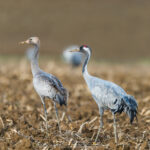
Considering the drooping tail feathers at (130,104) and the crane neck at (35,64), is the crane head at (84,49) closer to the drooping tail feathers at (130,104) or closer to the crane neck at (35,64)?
the crane neck at (35,64)

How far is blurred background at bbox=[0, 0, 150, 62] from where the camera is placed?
35.6 meters

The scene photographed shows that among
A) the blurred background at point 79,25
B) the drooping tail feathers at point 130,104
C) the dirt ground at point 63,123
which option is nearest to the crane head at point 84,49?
the drooping tail feathers at point 130,104

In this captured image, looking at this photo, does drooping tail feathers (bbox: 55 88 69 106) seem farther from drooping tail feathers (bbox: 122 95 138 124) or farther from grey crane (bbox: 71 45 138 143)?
drooping tail feathers (bbox: 122 95 138 124)

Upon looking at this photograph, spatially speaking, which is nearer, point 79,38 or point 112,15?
point 79,38

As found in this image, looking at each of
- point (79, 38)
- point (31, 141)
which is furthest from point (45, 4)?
point (31, 141)

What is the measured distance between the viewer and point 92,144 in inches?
193

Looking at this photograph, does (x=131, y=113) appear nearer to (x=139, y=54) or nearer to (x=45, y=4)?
(x=139, y=54)

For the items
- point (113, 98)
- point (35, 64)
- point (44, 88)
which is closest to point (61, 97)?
point (44, 88)

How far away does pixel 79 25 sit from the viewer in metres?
43.2

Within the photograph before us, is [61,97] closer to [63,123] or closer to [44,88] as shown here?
[44,88]

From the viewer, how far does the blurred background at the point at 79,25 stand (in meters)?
35.6

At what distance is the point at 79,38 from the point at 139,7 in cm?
1435

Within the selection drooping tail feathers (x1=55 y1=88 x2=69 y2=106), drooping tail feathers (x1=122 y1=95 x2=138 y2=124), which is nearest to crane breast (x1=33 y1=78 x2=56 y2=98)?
drooping tail feathers (x1=55 y1=88 x2=69 y2=106)

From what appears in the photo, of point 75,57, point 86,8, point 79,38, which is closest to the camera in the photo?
point 75,57
